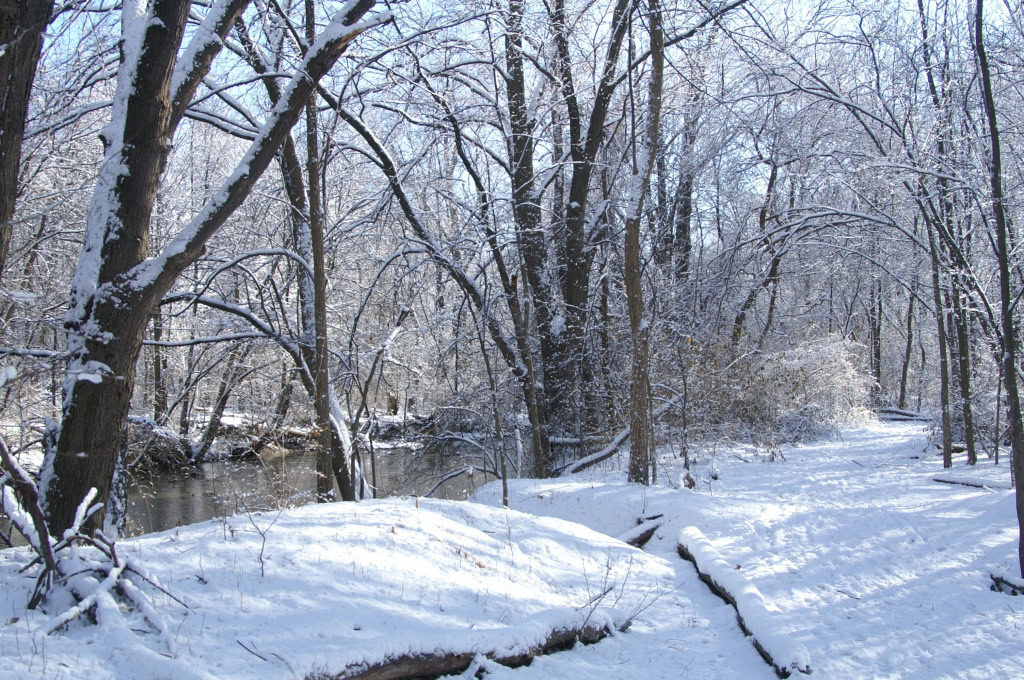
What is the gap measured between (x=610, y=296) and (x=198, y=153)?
15555 millimetres

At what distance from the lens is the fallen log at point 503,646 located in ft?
13.3

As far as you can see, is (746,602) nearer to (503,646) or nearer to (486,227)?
(503,646)

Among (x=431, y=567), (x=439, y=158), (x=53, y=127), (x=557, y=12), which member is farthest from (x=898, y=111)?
(x=53, y=127)

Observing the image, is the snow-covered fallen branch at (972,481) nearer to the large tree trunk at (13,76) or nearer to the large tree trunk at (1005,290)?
the large tree trunk at (1005,290)

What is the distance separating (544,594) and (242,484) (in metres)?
11.7

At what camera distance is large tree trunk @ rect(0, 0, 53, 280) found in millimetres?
3910

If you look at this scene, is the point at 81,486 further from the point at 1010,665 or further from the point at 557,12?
the point at 557,12

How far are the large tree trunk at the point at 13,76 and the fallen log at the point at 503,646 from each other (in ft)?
10.2

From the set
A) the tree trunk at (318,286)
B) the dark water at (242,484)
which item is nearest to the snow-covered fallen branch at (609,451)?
the dark water at (242,484)

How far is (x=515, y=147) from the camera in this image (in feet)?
47.8

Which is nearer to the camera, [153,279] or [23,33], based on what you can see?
[23,33]

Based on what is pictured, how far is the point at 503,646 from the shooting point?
178 inches

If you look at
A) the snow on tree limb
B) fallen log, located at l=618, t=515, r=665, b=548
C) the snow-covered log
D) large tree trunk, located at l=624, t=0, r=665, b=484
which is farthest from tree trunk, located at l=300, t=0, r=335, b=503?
the snow-covered log

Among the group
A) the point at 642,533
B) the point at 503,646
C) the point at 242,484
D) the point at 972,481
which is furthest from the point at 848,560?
the point at 242,484
